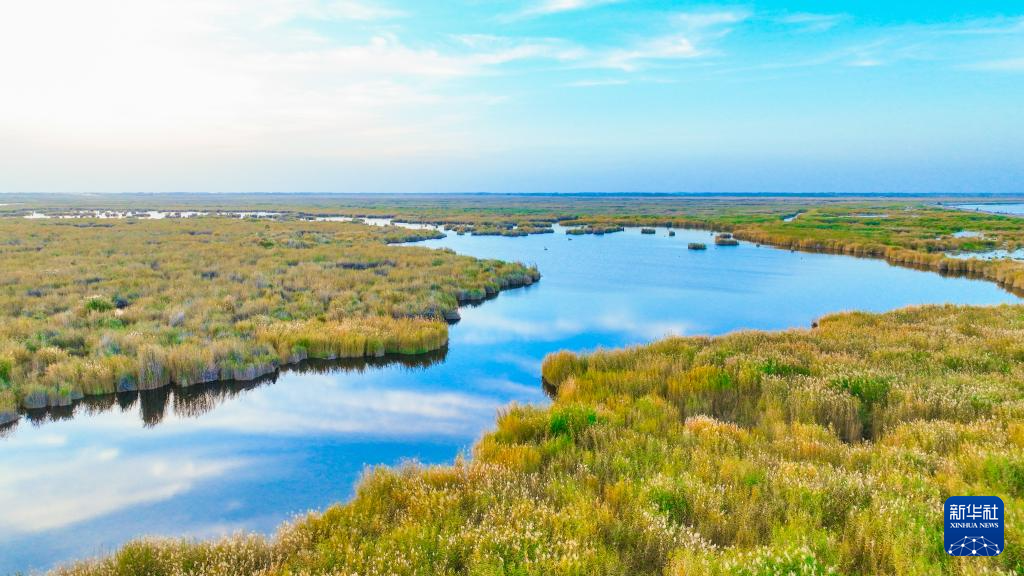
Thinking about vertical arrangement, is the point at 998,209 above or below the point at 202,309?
above

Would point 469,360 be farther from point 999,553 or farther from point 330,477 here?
point 999,553

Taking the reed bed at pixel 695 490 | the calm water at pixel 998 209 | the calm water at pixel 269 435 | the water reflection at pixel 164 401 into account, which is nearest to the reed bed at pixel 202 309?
the water reflection at pixel 164 401

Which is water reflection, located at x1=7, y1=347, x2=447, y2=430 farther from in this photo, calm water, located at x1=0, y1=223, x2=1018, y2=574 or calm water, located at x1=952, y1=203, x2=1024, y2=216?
calm water, located at x1=952, y1=203, x2=1024, y2=216

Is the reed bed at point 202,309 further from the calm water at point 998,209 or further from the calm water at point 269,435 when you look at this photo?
the calm water at point 998,209

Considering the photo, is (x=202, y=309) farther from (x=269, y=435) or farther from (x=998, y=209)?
(x=998, y=209)

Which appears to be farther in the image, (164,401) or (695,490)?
(164,401)

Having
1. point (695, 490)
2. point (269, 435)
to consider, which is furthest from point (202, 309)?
point (695, 490)
